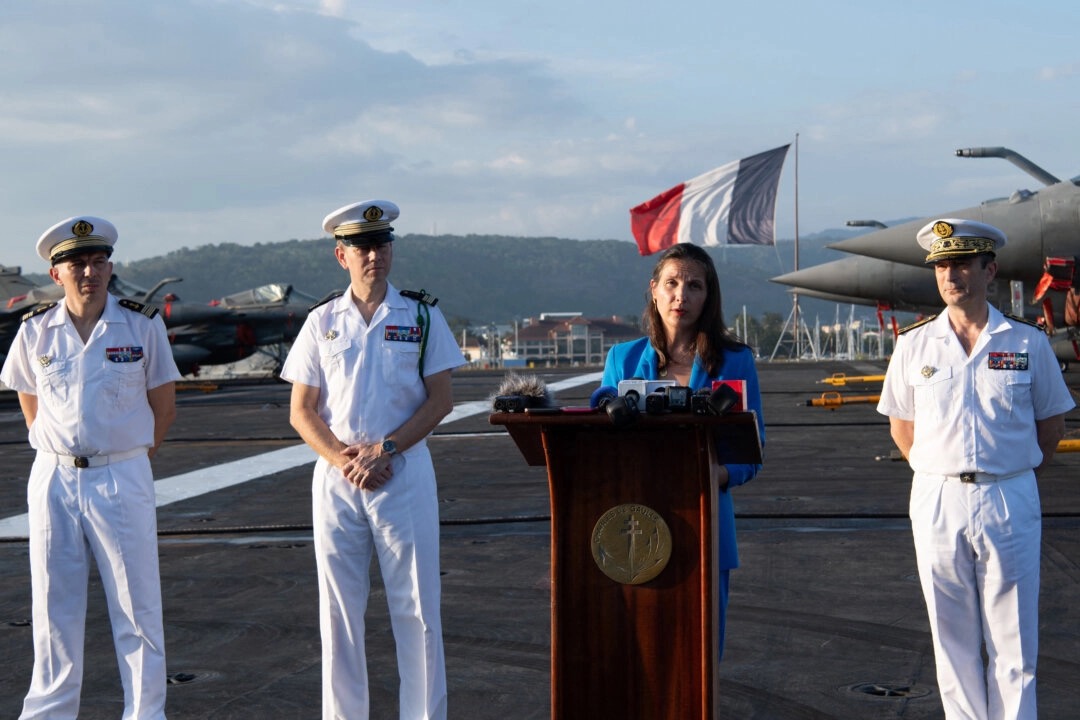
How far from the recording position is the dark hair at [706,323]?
12.0 ft

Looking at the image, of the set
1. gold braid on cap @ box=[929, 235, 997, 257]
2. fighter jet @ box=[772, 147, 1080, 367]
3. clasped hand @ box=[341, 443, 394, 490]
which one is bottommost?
clasped hand @ box=[341, 443, 394, 490]

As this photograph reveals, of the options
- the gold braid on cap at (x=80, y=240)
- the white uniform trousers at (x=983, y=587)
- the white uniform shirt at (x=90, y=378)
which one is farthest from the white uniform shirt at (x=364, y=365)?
the white uniform trousers at (x=983, y=587)

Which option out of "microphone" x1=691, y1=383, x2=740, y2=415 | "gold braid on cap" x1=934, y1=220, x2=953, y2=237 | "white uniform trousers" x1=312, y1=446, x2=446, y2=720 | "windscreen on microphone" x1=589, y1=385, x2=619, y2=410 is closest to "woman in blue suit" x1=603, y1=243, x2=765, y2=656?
"windscreen on microphone" x1=589, y1=385, x2=619, y2=410

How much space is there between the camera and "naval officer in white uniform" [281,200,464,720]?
3959 mm

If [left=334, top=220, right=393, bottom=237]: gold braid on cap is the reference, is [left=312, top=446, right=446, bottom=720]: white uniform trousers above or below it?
below

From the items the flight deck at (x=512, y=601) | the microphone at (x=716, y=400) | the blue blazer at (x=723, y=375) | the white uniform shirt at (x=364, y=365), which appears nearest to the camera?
the microphone at (x=716, y=400)

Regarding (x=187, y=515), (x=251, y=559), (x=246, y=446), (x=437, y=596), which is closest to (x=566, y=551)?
(x=437, y=596)

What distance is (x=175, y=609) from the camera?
620 centimetres

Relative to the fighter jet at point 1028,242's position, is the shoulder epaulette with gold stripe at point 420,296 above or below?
below

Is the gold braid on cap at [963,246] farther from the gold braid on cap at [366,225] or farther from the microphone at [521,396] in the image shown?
the gold braid on cap at [366,225]

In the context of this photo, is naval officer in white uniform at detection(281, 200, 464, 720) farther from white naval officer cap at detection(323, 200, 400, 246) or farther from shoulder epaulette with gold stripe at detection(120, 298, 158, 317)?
shoulder epaulette with gold stripe at detection(120, 298, 158, 317)

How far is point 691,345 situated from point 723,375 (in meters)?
0.15

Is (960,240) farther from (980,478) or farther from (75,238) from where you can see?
(75,238)

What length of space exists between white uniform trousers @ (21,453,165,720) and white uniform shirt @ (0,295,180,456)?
4.8 inches
